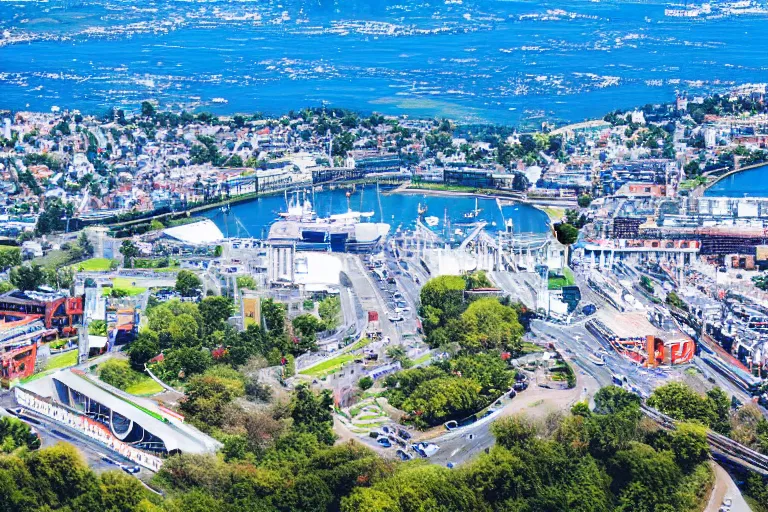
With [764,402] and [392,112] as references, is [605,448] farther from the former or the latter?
[392,112]

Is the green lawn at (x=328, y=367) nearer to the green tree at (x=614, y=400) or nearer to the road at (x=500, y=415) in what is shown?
the road at (x=500, y=415)

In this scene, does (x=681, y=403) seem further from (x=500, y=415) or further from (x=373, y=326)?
(x=373, y=326)

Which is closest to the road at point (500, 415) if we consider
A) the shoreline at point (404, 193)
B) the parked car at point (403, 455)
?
the parked car at point (403, 455)

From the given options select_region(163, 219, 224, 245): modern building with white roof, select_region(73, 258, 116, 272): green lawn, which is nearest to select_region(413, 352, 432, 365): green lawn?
select_region(73, 258, 116, 272): green lawn

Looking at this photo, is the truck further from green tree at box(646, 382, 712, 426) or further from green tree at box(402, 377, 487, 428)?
green tree at box(646, 382, 712, 426)

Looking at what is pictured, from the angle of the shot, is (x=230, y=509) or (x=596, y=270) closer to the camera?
(x=230, y=509)

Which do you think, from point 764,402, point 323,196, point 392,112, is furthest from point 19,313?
point 392,112

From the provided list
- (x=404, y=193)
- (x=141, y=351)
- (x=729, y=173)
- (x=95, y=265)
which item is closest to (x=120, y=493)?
(x=141, y=351)
